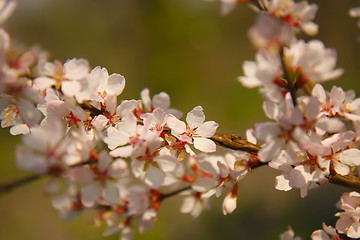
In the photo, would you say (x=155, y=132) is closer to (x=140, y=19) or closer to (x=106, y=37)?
(x=140, y=19)

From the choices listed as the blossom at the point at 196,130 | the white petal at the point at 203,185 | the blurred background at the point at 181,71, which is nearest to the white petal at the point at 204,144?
the blossom at the point at 196,130

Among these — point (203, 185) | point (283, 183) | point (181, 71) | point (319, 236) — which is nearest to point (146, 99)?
point (203, 185)

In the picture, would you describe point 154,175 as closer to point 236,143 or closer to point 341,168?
point 236,143

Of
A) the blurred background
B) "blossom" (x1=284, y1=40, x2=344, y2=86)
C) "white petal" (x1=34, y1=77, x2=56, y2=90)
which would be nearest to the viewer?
"white petal" (x1=34, y1=77, x2=56, y2=90)

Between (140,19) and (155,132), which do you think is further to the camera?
(140,19)

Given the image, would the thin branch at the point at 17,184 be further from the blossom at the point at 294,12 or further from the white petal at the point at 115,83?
the blossom at the point at 294,12

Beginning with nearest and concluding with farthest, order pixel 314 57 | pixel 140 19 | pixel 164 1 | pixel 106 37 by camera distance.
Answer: pixel 314 57
pixel 164 1
pixel 140 19
pixel 106 37

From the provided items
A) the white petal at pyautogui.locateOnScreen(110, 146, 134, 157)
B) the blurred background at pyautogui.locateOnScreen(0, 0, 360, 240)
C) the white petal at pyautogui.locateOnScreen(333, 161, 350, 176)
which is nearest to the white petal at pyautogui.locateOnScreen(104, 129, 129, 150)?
the white petal at pyautogui.locateOnScreen(110, 146, 134, 157)

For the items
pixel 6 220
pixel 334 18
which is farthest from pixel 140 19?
pixel 6 220

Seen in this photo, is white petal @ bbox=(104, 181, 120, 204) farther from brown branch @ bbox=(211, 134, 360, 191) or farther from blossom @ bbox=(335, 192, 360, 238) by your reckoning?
blossom @ bbox=(335, 192, 360, 238)
